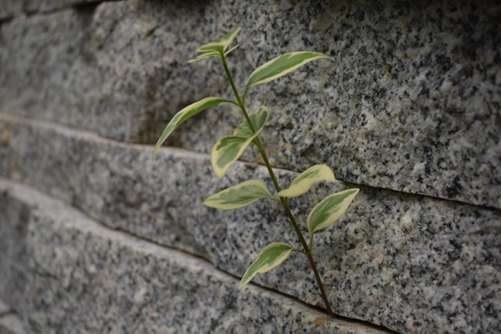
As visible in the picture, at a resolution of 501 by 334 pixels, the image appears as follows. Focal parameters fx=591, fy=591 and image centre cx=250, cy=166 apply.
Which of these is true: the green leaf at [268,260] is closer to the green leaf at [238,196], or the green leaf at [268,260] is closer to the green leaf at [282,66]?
the green leaf at [238,196]

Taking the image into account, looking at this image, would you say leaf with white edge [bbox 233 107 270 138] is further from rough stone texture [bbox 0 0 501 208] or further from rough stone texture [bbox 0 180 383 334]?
rough stone texture [bbox 0 180 383 334]

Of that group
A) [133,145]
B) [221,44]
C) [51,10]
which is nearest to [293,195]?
[221,44]

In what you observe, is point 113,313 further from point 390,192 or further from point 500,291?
point 500,291

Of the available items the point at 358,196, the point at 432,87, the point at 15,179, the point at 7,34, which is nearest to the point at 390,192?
the point at 358,196

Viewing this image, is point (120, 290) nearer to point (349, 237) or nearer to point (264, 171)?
point (264, 171)

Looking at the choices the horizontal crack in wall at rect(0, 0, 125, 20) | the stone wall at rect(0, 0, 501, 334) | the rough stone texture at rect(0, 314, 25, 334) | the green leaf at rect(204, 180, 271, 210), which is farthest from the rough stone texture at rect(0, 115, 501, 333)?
the rough stone texture at rect(0, 314, 25, 334)

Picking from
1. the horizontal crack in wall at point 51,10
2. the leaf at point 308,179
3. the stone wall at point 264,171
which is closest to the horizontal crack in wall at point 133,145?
the stone wall at point 264,171

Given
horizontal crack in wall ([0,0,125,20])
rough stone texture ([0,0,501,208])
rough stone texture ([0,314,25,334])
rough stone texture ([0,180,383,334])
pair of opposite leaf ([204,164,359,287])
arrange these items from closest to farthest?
rough stone texture ([0,0,501,208]) < pair of opposite leaf ([204,164,359,287]) < rough stone texture ([0,180,383,334]) < horizontal crack in wall ([0,0,125,20]) < rough stone texture ([0,314,25,334])

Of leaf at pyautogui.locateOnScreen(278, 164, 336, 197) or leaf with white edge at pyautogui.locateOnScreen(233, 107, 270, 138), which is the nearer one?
leaf at pyautogui.locateOnScreen(278, 164, 336, 197)
